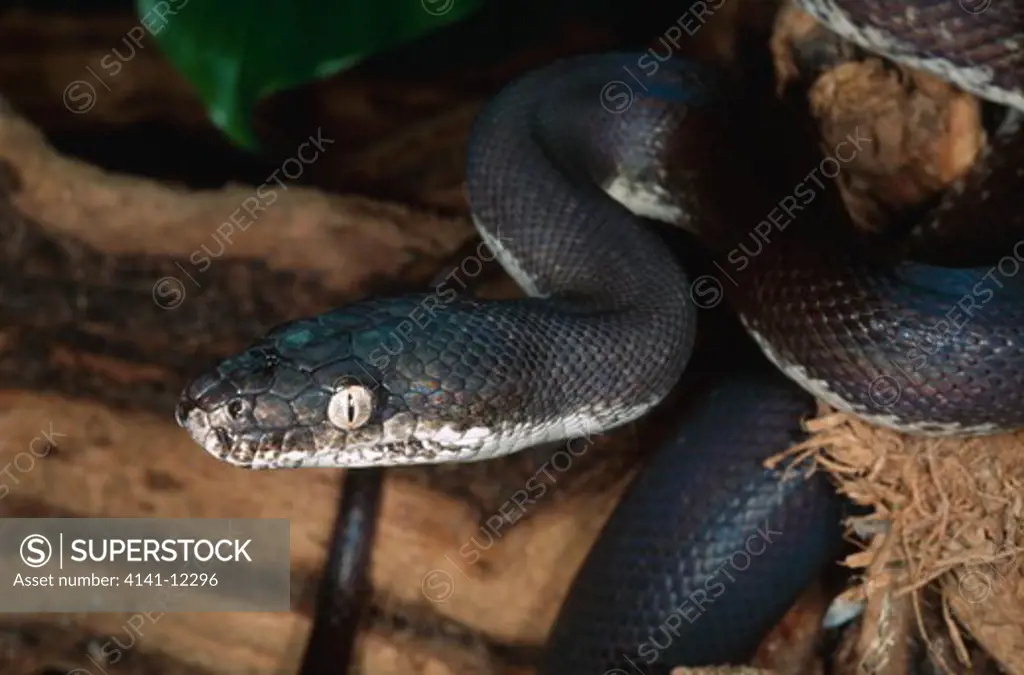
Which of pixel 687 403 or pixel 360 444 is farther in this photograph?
pixel 687 403

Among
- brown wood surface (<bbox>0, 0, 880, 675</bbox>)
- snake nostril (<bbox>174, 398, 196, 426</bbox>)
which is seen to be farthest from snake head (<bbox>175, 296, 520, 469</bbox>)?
brown wood surface (<bbox>0, 0, 880, 675</bbox>)

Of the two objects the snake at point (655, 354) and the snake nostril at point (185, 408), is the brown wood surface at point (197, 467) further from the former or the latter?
the snake nostril at point (185, 408)

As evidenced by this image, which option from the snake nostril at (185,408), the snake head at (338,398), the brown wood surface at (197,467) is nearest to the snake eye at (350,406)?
the snake head at (338,398)

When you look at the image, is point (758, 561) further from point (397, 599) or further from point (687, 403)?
point (397, 599)

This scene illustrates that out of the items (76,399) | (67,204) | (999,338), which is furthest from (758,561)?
(67,204)

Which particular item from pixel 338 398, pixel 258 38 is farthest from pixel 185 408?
pixel 258 38

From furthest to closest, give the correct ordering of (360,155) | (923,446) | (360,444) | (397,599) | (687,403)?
(360,155) < (687,403) < (397,599) < (923,446) < (360,444)
